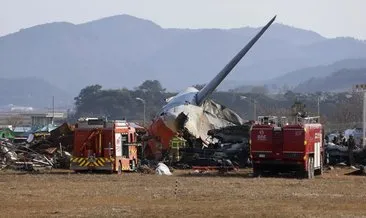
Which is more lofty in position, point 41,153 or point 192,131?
point 192,131

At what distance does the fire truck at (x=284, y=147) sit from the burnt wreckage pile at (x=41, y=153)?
41.4 feet

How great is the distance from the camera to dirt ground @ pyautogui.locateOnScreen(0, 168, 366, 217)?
70.3 feet

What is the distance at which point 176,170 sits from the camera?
45.8m

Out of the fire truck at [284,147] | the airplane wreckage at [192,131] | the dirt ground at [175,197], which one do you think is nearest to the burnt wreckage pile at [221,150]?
the airplane wreckage at [192,131]

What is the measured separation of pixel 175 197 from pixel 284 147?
12903 millimetres

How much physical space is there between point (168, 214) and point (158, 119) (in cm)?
3535

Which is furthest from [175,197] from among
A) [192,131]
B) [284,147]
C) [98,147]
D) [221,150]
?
[192,131]

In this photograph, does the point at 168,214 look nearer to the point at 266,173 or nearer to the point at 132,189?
the point at 132,189

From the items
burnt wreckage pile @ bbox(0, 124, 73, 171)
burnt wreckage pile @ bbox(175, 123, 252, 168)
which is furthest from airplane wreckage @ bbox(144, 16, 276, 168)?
burnt wreckage pile @ bbox(0, 124, 73, 171)

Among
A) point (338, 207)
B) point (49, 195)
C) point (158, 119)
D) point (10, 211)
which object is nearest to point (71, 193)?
point (49, 195)

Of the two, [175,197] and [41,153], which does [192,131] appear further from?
[175,197]

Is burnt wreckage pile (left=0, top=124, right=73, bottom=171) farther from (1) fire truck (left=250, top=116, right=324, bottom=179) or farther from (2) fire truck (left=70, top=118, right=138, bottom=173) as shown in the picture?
(1) fire truck (left=250, top=116, right=324, bottom=179)

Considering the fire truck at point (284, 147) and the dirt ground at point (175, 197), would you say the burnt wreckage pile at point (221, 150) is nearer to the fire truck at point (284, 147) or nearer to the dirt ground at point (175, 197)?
the fire truck at point (284, 147)

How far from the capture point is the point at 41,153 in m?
50.3
